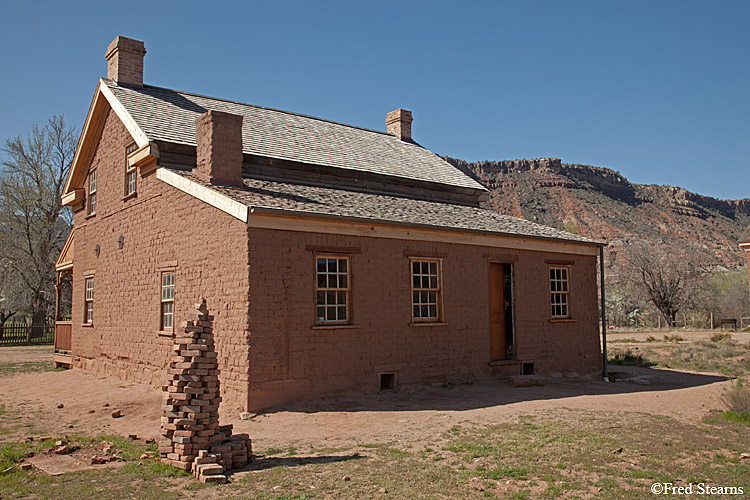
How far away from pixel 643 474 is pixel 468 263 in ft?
25.9

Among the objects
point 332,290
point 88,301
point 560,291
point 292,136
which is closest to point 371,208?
point 332,290

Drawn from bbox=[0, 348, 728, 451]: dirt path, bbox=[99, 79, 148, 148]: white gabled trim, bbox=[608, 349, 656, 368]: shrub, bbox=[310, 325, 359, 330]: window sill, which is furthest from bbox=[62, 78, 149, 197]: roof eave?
bbox=[608, 349, 656, 368]: shrub

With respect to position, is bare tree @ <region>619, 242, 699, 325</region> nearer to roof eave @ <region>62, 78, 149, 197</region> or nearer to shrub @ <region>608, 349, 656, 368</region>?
shrub @ <region>608, 349, 656, 368</region>

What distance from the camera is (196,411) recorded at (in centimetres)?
713

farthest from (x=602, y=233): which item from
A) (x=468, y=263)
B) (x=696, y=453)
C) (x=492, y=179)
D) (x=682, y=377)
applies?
(x=696, y=453)

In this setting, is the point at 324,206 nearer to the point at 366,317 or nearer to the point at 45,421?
the point at 366,317

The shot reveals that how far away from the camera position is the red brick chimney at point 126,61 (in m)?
17.0

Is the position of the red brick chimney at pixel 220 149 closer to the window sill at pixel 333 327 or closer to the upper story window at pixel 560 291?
the window sill at pixel 333 327

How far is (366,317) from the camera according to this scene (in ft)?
40.2

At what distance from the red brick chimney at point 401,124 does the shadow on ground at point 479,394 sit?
11.3 meters

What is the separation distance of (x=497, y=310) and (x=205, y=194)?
7.57 meters

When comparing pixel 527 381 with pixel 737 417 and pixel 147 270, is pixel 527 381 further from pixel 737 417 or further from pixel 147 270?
pixel 147 270

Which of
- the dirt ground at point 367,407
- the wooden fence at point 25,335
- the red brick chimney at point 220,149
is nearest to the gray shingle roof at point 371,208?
the red brick chimney at point 220,149

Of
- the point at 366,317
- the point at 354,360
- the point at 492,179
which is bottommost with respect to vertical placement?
the point at 354,360
